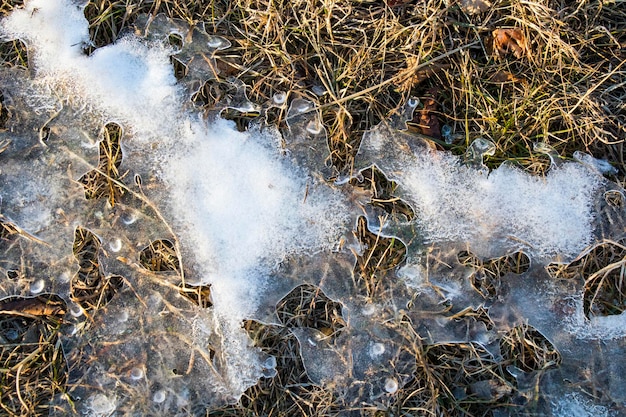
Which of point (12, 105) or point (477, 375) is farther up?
point (12, 105)

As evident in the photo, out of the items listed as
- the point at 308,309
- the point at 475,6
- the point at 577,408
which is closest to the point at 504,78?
the point at 475,6

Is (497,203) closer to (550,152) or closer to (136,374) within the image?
(550,152)

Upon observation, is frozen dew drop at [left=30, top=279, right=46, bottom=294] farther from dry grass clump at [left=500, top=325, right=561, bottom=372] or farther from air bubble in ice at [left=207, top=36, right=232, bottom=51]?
dry grass clump at [left=500, top=325, right=561, bottom=372]

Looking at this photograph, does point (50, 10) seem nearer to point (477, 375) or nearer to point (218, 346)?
point (218, 346)

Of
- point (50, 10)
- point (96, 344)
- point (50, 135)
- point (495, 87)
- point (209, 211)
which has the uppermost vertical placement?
point (50, 10)

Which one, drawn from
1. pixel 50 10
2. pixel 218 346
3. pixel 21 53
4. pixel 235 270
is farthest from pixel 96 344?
pixel 50 10

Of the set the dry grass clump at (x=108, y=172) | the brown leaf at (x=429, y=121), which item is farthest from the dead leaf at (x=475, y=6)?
the dry grass clump at (x=108, y=172)
